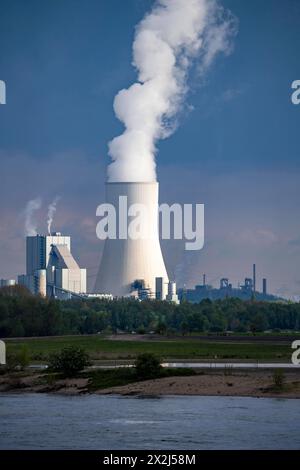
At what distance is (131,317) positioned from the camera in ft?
343

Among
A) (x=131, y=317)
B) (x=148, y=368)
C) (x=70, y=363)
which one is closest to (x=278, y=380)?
(x=148, y=368)

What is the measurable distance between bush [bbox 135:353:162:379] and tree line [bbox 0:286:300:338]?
3667 cm

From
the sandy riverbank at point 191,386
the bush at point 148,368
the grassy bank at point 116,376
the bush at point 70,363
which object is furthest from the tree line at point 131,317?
the bush at point 148,368

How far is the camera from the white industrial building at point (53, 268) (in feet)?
500

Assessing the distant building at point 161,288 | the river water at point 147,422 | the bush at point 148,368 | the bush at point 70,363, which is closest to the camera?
the river water at point 147,422

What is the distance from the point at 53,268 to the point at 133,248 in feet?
167

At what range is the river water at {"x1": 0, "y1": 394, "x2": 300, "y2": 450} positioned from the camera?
115 ft

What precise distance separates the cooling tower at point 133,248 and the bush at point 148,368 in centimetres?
5454

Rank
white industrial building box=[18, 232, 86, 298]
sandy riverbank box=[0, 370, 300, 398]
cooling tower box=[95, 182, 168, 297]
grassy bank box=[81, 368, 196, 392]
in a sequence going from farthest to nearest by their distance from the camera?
white industrial building box=[18, 232, 86, 298] < cooling tower box=[95, 182, 168, 297] < grassy bank box=[81, 368, 196, 392] < sandy riverbank box=[0, 370, 300, 398]

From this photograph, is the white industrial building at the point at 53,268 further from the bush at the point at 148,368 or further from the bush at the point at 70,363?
Answer: the bush at the point at 148,368

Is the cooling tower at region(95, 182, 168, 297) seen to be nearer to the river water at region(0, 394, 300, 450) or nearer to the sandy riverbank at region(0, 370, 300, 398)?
the sandy riverbank at region(0, 370, 300, 398)

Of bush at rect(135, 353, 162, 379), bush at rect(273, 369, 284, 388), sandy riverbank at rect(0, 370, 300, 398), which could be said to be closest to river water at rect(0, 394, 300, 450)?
sandy riverbank at rect(0, 370, 300, 398)

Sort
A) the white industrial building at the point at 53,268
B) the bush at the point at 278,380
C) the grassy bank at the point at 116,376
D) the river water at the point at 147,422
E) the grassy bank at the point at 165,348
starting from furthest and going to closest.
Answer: the white industrial building at the point at 53,268 < the grassy bank at the point at 165,348 < the grassy bank at the point at 116,376 < the bush at the point at 278,380 < the river water at the point at 147,422

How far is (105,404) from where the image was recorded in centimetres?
4344
